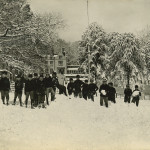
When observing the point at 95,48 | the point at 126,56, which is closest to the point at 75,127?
the point at 126,56

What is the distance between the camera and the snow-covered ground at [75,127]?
13875mm

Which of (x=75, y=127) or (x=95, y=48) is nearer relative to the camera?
(x=75, y=127)

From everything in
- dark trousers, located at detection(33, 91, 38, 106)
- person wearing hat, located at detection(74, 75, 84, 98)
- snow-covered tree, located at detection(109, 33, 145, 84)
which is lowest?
dark trousers, located at detection(33, 91, 38, 106)

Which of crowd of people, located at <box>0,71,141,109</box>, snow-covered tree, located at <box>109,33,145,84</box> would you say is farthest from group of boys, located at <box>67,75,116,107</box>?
snow-covered tree, located at <box>109,33,145,84</box>

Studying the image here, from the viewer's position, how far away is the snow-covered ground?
1388 centimetres

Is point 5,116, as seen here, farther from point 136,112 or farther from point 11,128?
point 136,112

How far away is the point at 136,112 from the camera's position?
A: 1955 centimetres

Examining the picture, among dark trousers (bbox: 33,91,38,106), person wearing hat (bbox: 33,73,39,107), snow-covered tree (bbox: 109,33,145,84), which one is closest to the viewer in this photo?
person wearing hat (bbox: 33,73,39,107)

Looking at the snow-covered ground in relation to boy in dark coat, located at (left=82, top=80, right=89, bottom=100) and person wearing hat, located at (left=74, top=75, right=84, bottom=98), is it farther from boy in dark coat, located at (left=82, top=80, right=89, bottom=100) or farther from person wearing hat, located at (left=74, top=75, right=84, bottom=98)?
person wearing hat, located at (left=74, top=75, right=84, bottom=98)

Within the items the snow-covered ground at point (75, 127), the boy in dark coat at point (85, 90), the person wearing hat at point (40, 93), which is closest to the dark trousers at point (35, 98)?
the person wearing hat at point (40, 93)

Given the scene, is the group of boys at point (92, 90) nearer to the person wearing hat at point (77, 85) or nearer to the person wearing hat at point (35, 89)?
the person wearing hat at point (77, 85)

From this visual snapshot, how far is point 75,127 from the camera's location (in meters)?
16.1

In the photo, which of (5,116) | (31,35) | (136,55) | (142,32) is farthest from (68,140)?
(142,32)

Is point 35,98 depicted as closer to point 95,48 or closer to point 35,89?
point 35,89
